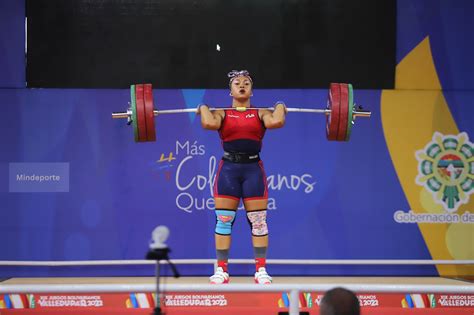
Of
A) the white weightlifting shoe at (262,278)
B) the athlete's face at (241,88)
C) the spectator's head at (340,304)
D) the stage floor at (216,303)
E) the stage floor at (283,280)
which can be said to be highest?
the athlete's face at (241,88)

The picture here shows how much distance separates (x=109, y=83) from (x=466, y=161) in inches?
131

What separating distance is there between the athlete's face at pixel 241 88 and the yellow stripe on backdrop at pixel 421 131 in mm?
2240

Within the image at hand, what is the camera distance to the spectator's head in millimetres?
2455

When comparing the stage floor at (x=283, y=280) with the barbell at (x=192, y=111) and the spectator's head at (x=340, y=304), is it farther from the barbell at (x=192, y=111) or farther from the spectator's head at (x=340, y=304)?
the spectator's head at (x=340, y=304)

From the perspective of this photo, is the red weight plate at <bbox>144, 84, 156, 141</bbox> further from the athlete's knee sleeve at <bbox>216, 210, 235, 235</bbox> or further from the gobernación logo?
the gobernación logo

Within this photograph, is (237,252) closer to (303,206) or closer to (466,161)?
(303,206)

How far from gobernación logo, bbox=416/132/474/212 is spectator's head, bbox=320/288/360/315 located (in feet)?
13.4

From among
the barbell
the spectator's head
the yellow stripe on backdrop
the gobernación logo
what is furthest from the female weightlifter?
the gobernación logo

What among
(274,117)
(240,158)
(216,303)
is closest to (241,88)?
(274,117)

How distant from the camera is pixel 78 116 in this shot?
631 cm

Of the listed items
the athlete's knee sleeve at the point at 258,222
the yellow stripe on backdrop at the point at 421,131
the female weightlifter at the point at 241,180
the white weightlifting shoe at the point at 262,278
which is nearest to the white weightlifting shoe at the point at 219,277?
→ the female weightlifter at the point at 241,180

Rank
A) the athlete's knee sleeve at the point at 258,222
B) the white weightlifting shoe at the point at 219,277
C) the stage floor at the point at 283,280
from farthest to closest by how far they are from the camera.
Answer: the stage floor at the point at 283,280, the athlete's knee sleeve at the point at 258,222, the white weightlifting shoe at the point at 219,277

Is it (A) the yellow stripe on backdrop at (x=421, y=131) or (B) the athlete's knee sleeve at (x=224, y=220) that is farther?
(A) the yellow stripe on backdrop at (x=421, y=131)

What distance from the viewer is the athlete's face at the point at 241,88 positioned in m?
4.50
